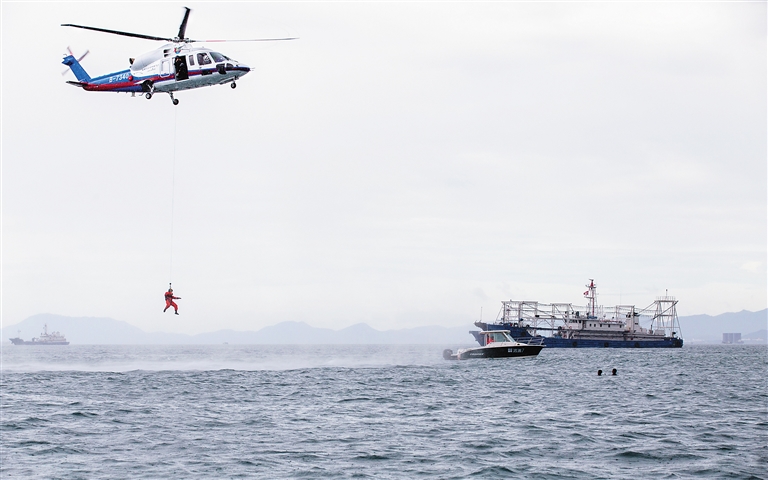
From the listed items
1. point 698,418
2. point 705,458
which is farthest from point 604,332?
point 705,458

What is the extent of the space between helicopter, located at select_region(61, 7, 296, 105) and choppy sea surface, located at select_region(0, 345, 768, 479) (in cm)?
1619

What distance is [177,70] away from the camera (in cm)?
3497

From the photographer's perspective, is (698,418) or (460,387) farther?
(460,387)

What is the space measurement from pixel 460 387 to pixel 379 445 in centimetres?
2432

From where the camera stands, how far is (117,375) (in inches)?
2869

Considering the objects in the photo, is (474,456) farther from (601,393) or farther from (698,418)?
(601,393)

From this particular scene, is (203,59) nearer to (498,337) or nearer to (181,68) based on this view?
(181,68)

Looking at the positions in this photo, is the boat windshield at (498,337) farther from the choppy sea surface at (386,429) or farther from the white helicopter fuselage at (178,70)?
the white helicopter fuselage at (178,70)

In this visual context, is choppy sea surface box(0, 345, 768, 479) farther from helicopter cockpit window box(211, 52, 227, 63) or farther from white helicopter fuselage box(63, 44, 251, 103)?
helicopter cockpit window box(211, 52, 227, 63)

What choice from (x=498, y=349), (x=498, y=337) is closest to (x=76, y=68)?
(x=498, y=349)

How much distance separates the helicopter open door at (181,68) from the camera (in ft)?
115

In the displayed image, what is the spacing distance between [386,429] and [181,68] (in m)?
19.8

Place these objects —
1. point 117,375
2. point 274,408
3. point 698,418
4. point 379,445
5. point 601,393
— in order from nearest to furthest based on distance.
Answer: point 379,445
point 698,418
point 274,408
point 601,393
point 117,375

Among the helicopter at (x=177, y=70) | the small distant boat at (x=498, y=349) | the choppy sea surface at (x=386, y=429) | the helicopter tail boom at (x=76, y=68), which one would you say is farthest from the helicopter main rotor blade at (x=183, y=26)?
the small distant boat at (x=498, y=349)
